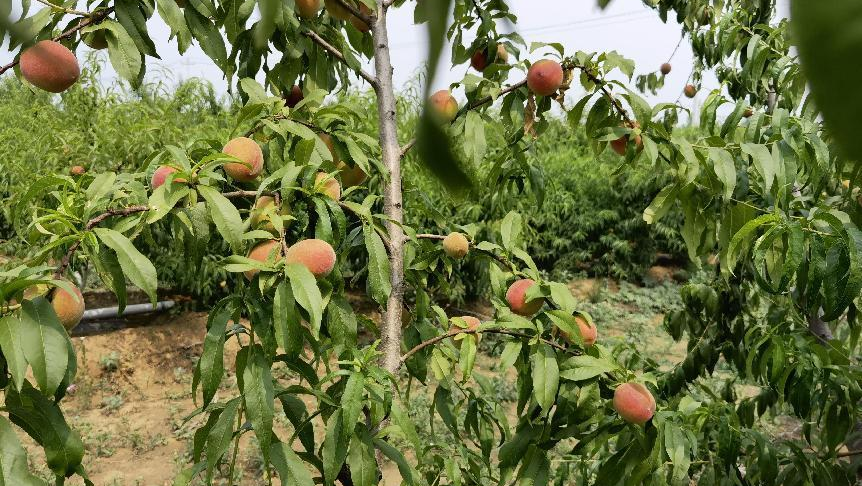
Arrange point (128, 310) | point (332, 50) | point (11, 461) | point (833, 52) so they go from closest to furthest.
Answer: point (833, 52) → point (11, 461) → point (332, 50) → point (128, 310)

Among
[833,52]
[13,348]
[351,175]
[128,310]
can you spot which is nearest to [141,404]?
[128,310]

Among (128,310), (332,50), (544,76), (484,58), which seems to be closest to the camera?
(332,50)

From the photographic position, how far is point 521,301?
1.07 metres

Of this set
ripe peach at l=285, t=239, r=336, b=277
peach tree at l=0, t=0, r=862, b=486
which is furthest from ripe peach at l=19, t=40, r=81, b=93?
ripe peach at l=285, t=239, r=336, b=277

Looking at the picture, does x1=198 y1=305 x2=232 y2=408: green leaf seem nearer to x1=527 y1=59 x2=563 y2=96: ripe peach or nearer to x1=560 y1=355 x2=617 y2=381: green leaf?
x1=560 y1=355 x2=617 y2=381: green leaf

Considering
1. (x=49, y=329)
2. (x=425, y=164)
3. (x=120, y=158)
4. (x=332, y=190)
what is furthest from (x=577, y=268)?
(x=425, y=164)

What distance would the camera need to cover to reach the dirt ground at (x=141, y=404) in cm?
265

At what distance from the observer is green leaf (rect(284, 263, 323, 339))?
71cm

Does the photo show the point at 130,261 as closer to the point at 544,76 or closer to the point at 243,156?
the point at 243,156

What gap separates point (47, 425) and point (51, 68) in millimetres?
466

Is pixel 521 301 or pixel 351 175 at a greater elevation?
pixel 351 175

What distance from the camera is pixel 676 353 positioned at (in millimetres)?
4328

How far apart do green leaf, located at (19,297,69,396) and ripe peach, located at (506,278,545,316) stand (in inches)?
25.2

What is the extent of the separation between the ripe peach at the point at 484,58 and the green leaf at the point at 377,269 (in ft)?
2.02
